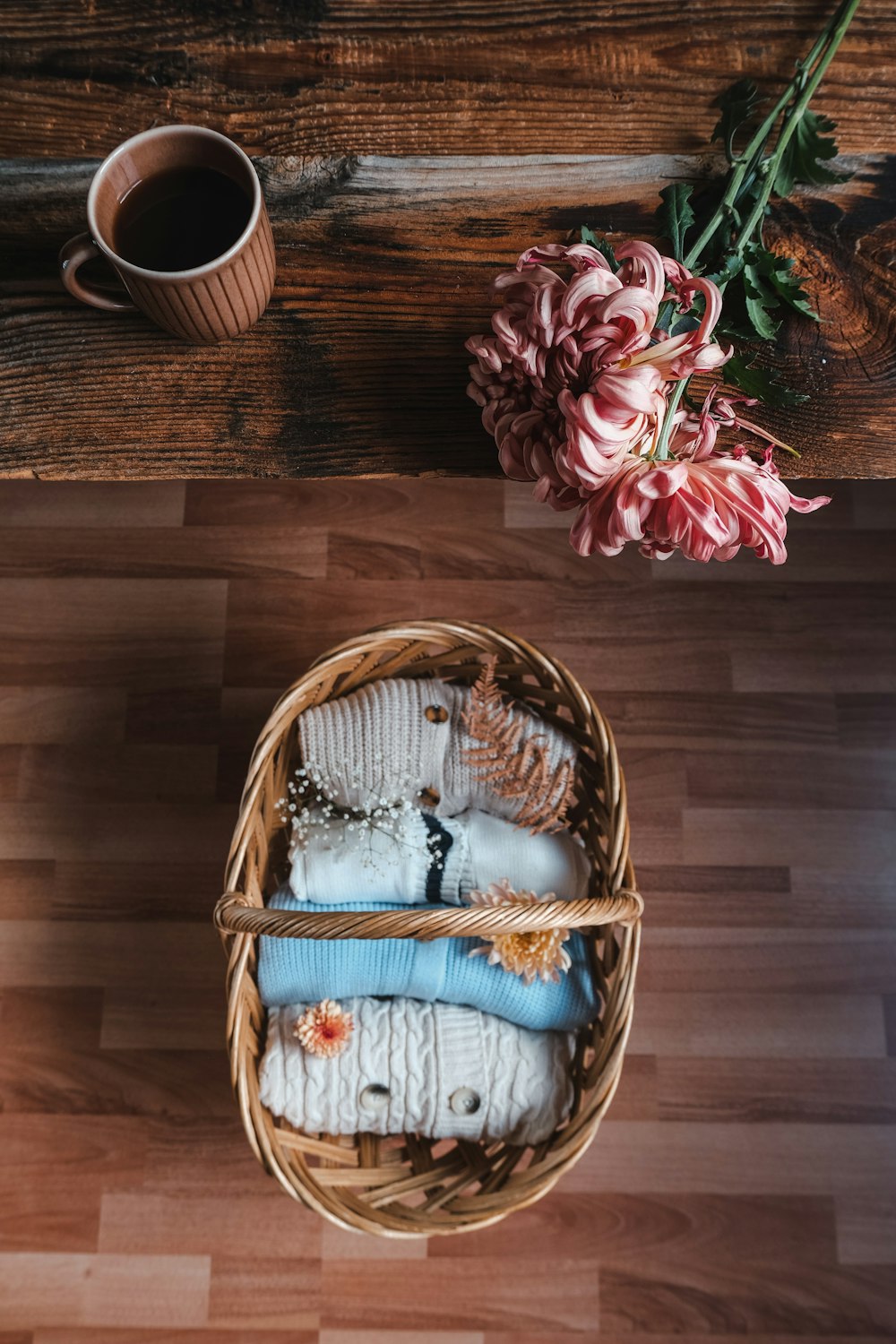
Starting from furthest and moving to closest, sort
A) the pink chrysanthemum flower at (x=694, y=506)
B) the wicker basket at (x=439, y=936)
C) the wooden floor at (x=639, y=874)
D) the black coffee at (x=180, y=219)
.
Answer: the wooden floor at (x=639, y=874) < the wicker basket at (x=439, y=936) < the black coffee at (x=180, y=219) < the pink chrysanthemum flower at (x=694, y=506)

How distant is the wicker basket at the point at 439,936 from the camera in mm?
830

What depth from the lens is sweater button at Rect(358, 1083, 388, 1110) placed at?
88 cm

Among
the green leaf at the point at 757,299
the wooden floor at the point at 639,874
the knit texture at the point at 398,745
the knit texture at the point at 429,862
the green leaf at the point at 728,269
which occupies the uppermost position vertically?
the green leaf at the point at 728,269

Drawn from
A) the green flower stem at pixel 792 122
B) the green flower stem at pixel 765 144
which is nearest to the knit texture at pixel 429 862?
the green flower stem at pixel 765 144

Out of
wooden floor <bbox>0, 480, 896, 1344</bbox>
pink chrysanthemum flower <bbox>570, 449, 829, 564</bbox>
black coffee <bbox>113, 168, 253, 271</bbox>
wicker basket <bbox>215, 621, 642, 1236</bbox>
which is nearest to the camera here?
pink chrysanthemum flower <bbox>570, 449, 829, 564</bbox>

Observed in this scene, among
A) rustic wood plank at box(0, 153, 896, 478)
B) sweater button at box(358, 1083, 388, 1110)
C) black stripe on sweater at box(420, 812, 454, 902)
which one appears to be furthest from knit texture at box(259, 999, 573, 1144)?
rustic wood plank at box(0, 153, 896, 478)

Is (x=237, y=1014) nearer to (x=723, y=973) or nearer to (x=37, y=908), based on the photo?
(x=37, y=908)

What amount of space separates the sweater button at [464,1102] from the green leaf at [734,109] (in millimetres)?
803

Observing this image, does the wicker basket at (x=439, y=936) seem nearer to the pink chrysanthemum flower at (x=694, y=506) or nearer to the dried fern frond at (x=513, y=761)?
the dried fern frond at (x=513, y=761)

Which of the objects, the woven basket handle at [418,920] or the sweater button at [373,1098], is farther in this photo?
the sweater button at [373,1098]

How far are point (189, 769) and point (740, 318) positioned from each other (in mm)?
821

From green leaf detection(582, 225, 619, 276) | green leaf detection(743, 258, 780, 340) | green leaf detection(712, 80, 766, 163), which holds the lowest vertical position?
green leaf detection(743, 258, 780, 340)

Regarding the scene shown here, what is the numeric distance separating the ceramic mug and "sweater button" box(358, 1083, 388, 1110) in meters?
0.66

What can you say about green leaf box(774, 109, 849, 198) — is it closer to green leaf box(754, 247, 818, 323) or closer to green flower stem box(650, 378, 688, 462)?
green leaf box(754, 247, 818, 323)
